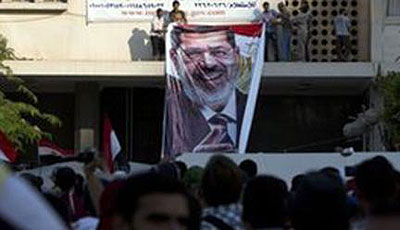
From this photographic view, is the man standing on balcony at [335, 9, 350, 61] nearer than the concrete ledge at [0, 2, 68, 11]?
Yes

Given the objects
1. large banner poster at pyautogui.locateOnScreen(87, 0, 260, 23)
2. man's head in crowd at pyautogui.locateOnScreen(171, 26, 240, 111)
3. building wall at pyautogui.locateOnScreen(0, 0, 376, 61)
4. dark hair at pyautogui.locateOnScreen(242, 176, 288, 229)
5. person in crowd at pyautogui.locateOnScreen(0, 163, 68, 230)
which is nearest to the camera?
person in crowd at pyautogui.locateOnScreen(0, 163, 68, 230)

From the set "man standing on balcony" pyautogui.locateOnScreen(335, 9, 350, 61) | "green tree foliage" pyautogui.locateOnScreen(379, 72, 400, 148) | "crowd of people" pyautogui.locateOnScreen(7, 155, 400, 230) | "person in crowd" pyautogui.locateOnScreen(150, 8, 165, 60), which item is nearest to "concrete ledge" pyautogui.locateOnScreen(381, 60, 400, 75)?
"man standing on balcony" pyautogui.locateOnScreen(335, 9, 350, 61)

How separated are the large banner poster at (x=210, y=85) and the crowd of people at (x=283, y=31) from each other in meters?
1.03

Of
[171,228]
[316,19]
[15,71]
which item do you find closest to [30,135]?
[15,71]

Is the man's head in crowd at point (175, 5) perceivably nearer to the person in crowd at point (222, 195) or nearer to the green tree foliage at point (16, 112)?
the green tree foliage at point (16, 112)

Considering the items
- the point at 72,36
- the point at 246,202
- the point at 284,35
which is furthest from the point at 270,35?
the point at 246,202

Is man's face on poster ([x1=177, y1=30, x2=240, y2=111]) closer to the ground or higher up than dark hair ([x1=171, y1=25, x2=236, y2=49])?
closer to the ground

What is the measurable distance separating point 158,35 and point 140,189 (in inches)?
837

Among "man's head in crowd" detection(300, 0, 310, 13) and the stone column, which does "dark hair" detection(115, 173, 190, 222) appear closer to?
"man's head in crowd" detection(300, 0, 310, 13)

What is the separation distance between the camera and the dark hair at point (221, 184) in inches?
211

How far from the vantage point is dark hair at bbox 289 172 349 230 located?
12.1ft

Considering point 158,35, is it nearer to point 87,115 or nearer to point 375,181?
point 87,115

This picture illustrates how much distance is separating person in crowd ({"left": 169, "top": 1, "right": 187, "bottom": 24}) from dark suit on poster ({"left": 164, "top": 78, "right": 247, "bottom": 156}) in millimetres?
1875

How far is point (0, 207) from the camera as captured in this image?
6.70 ft
